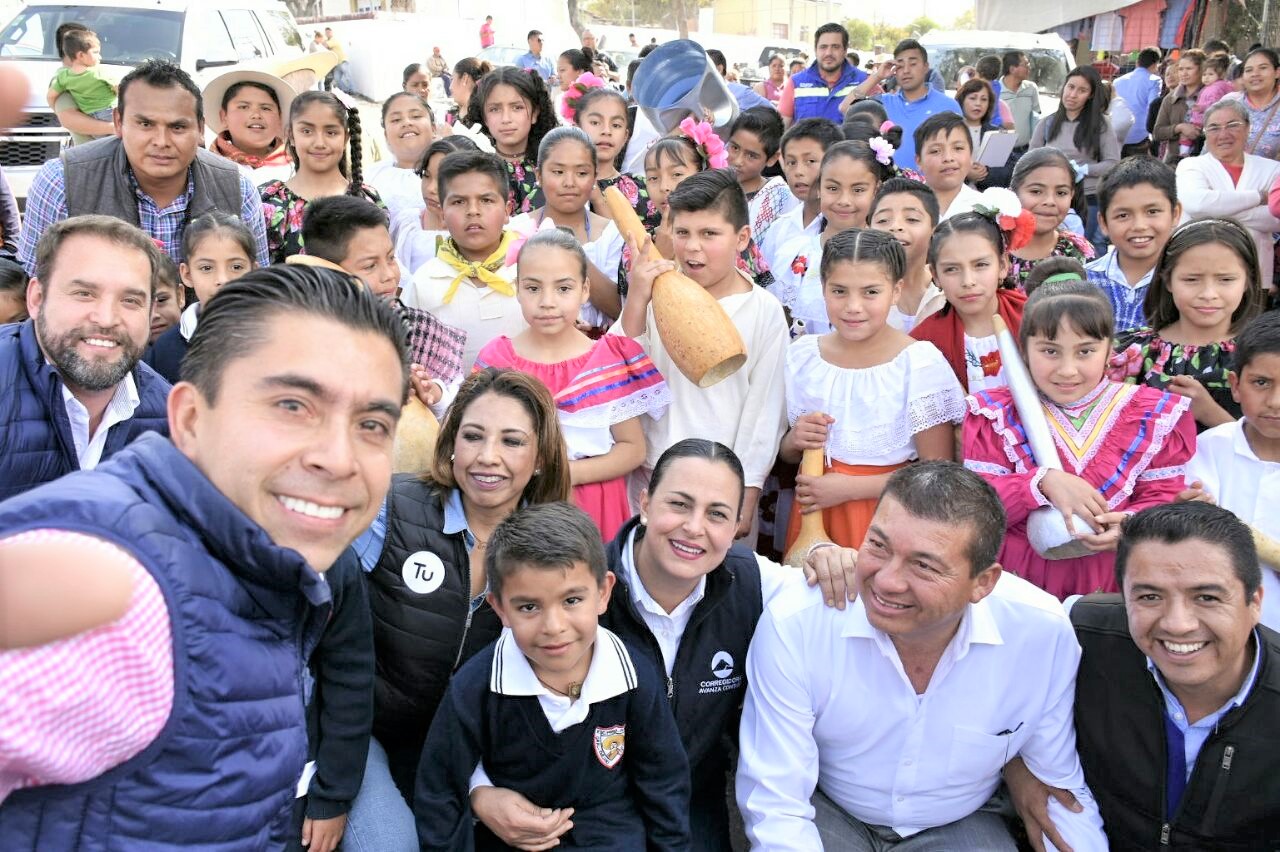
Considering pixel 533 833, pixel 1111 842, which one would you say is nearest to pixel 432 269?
pixel 533 833

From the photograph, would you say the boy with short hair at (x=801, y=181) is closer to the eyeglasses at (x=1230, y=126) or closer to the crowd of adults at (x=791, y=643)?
the eyeglasses at (x=1230, y=126)

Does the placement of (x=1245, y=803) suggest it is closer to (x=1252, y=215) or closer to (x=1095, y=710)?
(x=1095, y=710)

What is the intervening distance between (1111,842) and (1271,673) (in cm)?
61

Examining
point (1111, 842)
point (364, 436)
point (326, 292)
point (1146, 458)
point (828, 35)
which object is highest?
point (828, 35)

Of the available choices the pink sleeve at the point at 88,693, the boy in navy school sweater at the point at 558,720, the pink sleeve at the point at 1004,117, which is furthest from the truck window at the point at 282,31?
the pink sleeve at the point at 88,693

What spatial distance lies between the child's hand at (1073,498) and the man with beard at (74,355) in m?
2.53

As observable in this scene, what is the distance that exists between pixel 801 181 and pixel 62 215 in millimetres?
3505

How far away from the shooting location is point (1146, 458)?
308 centimetres

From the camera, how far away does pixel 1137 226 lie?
433cm

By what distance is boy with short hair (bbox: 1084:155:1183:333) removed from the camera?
4.30m

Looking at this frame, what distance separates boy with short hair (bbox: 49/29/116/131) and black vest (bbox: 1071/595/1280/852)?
6.70 m

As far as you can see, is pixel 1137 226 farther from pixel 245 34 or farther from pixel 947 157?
pixel 245 34

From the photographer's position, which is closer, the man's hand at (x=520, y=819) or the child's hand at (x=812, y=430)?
the man's hand at (x=520, y=819)

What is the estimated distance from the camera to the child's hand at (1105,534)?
2.93m
